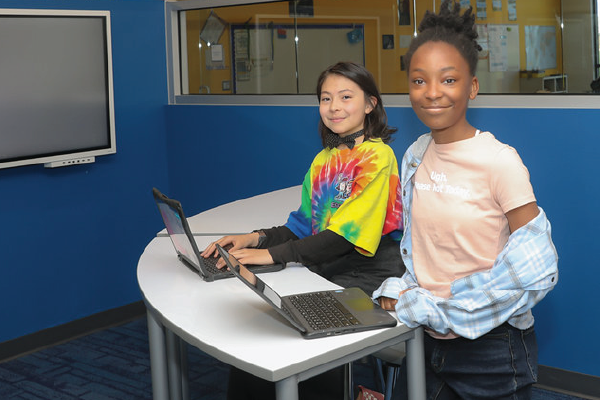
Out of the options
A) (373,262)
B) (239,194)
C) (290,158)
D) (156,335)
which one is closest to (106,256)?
(239,194)

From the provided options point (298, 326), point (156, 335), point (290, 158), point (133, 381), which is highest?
point (290, 158)

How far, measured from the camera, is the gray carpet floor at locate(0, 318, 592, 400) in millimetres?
3150

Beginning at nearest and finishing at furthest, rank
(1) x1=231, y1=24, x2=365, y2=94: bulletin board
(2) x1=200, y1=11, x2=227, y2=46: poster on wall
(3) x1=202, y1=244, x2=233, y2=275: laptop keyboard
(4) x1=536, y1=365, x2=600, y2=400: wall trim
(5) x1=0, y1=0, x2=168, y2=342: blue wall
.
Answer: (3) x1=202, y1=244, x2=233, y2=275: laptop keyboard → (4) x1=536, y1=365, x2=600, y2=400: wall trim → (5) x1=0, y1=0, x2=168, y2=342: blue wall → (1) x1=231, y1=24, x2=365, y2=94: bulletin board → (2) x1=200, y1=11, x2=227, y2=46: poster on wall

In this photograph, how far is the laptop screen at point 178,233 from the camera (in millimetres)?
2037

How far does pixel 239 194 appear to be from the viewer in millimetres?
4051

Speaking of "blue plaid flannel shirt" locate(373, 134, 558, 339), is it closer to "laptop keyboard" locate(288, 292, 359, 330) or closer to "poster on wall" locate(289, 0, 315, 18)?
"laptop keyboard" locate(288, 292, 359, 330)

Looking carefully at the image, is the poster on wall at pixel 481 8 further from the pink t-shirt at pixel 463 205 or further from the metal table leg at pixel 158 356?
the metal table leg at pixel 158 356

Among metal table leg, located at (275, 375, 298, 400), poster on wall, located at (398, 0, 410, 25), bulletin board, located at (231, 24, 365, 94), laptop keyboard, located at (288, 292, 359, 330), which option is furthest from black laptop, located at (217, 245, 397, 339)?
bulletin board, located at (231, 24, 365, 94)

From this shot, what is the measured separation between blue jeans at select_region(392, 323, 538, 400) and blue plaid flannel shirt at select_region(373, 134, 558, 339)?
0.14ft

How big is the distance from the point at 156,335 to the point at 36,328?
5.96 feet

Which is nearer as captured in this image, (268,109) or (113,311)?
(268,109)

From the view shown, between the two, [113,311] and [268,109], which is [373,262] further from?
[113,311]

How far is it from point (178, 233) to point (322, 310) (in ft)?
1.97

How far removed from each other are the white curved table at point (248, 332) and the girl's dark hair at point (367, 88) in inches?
18.8
